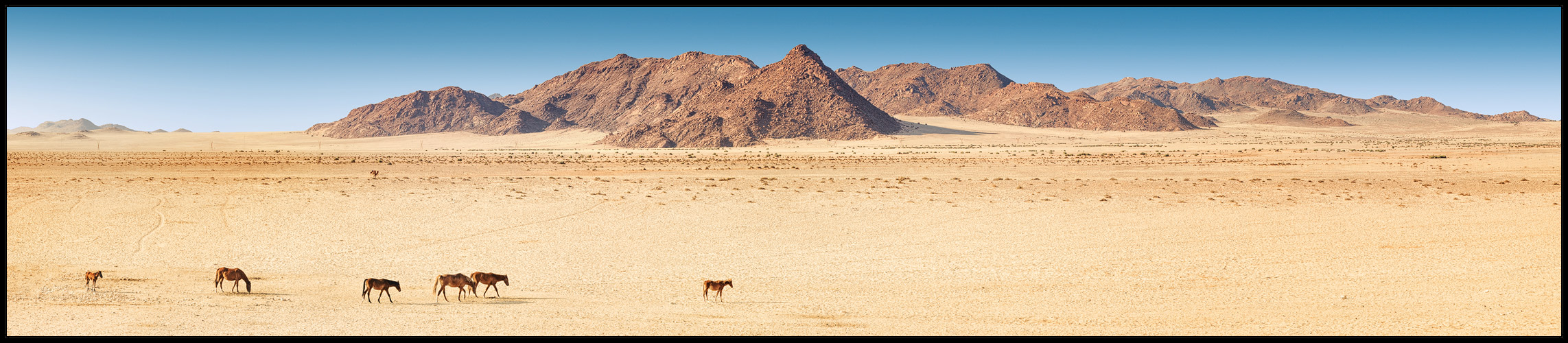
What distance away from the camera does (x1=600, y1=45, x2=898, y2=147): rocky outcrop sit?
132m

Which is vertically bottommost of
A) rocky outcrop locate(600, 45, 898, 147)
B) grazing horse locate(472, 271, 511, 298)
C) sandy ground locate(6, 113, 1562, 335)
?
sandy ground locate(6, 113, 1562, 335)

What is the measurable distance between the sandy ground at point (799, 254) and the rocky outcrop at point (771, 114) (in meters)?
87.0

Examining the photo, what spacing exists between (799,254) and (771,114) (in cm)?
12869

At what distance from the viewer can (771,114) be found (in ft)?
486

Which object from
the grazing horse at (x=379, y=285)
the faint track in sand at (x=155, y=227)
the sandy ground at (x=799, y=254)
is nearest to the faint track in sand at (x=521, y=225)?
the sandy ground at (x=799, y=254)

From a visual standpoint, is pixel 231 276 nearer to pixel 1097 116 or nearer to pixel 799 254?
pixel 799 254

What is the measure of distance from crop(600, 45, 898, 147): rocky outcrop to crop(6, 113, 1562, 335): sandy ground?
87042 mm

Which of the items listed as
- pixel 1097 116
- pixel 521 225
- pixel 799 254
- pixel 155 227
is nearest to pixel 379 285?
pixel 799 254

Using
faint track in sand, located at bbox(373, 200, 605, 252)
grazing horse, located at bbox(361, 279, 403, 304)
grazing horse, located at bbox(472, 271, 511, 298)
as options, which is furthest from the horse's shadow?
faint track in sand, located at bbox(373, 200, 605, 252)

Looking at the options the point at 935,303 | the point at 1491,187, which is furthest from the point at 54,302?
the point at 1491,187

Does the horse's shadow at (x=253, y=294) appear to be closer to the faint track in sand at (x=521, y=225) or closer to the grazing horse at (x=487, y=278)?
the grazing horse at (x=487, y=278)

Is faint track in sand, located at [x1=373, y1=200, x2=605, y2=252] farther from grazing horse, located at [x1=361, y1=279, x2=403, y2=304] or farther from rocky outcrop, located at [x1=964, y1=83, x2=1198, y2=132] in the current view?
rocky outcrop, located at [x1=964, y1=83, x2=1198, y2=132]

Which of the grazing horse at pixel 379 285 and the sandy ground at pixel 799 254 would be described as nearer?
the sandy ground at pixel 799 254

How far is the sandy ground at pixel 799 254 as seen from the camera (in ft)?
41.6
